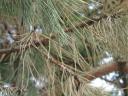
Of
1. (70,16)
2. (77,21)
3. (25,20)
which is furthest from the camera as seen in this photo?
(77,21)

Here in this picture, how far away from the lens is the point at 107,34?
4.41 feet

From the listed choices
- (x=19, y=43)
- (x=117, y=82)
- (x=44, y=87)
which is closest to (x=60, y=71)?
(x=44, y=87)

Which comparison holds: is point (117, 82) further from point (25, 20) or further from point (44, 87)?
point (25, 20)

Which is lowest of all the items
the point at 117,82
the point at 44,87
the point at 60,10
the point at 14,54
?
the point at 117,82

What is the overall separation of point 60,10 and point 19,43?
35cm

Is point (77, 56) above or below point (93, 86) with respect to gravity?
above

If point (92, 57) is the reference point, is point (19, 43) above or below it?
above

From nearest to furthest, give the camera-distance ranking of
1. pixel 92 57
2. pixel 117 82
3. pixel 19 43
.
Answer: pixel 19 43
pixel 92 57
pixel 117 82

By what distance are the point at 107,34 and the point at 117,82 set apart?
3.35 ft

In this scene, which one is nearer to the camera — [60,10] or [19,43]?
[60,10]

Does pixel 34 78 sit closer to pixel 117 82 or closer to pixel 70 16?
pixel 70 16

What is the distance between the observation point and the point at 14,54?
5.04ft

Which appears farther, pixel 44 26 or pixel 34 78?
pixel 34 78

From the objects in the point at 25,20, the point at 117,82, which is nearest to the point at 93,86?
the point at 25,20
